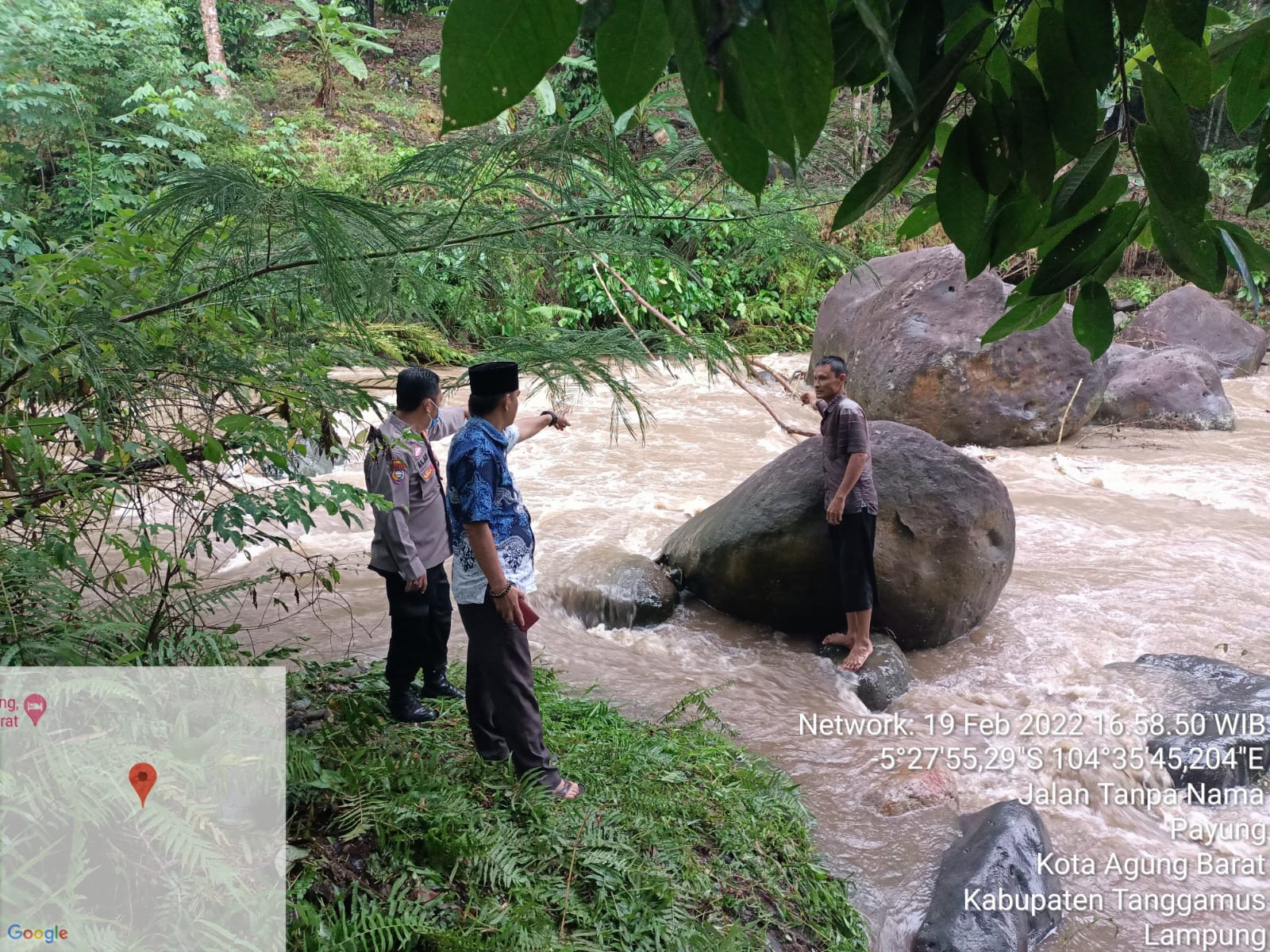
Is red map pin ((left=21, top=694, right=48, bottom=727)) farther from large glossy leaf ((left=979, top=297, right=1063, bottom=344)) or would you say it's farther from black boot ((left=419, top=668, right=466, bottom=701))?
large glossy leaf ((left=979, top=297, right=1063, bottom=344))

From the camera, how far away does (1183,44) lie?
0.82 meters

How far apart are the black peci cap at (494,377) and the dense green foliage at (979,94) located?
Result: 1987 mm

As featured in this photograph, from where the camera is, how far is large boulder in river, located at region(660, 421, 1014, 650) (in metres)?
5.37

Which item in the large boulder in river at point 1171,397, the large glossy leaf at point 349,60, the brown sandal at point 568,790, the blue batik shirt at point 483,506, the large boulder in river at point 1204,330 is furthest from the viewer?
the large glossy leaf at point 349,60

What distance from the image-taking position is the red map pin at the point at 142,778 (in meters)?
2.22

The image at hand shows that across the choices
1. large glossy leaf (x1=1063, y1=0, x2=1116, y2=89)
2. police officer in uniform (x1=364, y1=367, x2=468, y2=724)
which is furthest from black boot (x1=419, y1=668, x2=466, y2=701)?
large glossy leaf (x1=1063, y1=0, x2=1116, y2=89)

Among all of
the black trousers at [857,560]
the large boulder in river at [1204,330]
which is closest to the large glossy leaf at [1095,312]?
the black trousers at [857,560]

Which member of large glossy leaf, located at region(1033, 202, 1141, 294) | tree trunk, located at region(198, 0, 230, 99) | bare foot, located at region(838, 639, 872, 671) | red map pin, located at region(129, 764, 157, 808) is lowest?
bare foot, located at region(838, 639, 872, 671)

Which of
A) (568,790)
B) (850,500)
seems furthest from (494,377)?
(850,500)

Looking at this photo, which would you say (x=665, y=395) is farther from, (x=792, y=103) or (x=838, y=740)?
(x=792, y=103)

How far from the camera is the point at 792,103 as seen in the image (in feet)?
2.02

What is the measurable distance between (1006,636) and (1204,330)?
1036 centimetres

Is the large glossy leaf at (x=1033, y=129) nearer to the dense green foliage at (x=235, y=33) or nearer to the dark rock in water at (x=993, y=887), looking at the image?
the dark rock in water at (x=993, y=887)

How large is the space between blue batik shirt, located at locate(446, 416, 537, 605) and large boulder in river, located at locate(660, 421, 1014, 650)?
255 cm
